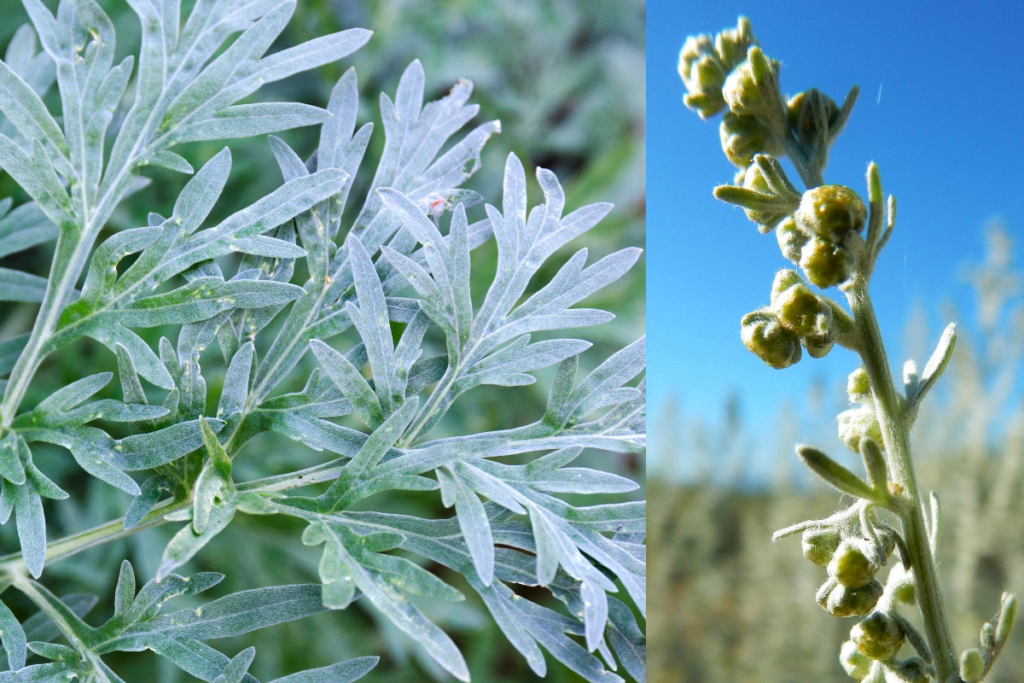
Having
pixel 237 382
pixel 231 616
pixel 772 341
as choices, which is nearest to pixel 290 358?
pixel 237 382

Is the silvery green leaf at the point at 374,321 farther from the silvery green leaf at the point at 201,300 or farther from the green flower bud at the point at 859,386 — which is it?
the green flower bud at the point at 859,386

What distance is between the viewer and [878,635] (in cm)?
29

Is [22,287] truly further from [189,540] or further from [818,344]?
[818,344]

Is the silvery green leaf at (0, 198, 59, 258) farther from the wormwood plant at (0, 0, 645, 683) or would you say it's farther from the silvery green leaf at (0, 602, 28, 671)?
the silvery green leaf at (0, 602, 28, 671)

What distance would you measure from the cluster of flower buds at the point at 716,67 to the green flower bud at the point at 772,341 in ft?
0.38

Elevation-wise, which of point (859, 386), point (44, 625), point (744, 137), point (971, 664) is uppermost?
point (744, 137)

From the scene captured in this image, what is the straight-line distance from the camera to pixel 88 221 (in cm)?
40

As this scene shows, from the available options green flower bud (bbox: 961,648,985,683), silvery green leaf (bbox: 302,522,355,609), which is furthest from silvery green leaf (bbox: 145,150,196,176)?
green flower bud (bbox: 961,648,985,683)

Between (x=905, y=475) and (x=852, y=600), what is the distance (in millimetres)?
55

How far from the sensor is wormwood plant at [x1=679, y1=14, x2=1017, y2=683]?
0.94 feet

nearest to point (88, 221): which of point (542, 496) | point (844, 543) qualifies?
point (542, 496)

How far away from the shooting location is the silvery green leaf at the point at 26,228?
0.45 metres

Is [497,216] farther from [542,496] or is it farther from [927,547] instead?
[927,547]

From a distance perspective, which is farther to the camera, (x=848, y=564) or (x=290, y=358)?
(x=290, y=358)
